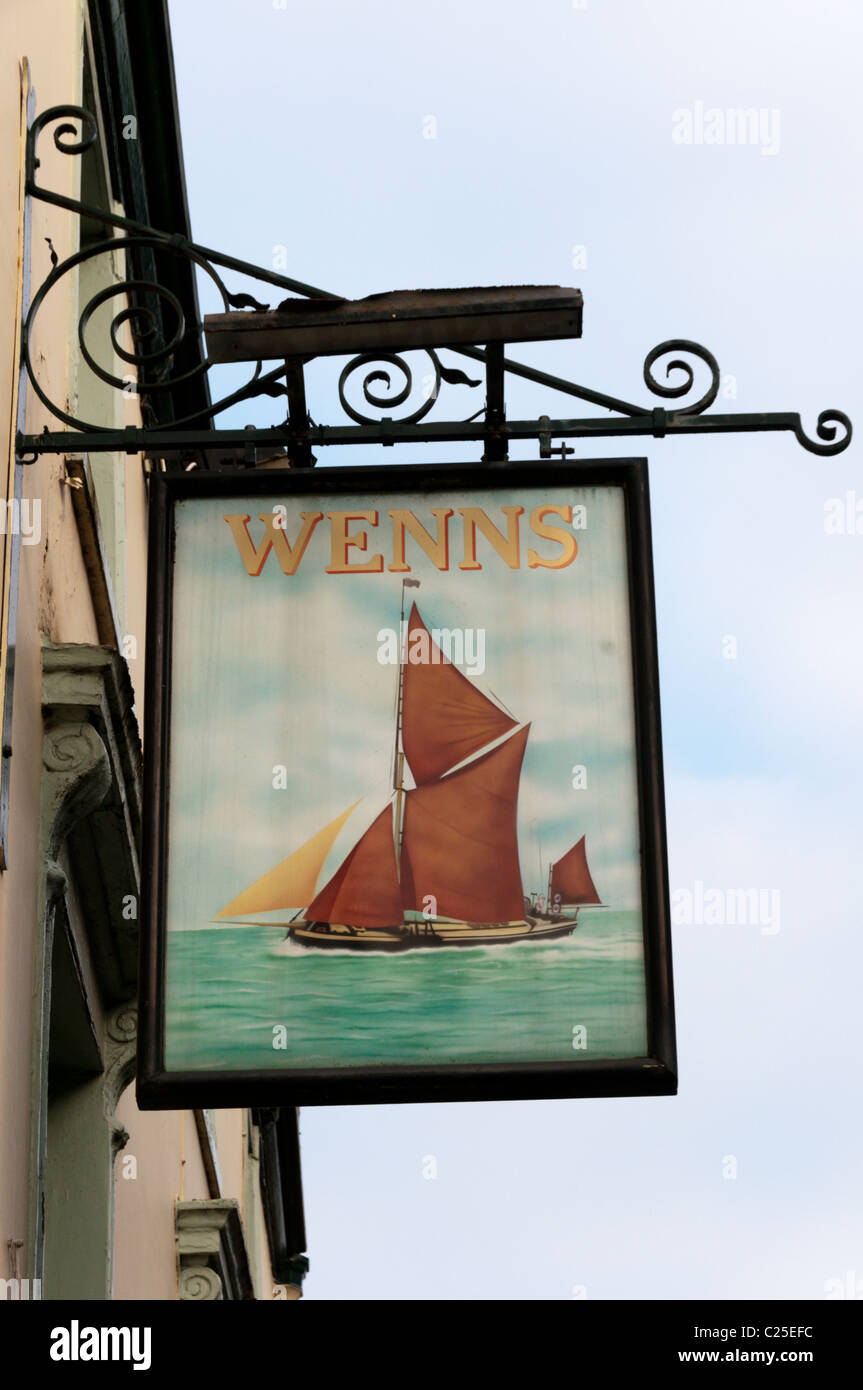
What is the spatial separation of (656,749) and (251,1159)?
43.5 ft

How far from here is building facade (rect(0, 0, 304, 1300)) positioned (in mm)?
7492

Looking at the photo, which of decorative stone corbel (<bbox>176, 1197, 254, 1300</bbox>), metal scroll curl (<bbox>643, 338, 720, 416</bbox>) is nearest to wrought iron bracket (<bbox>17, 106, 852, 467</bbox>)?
metal scroll curl (<bbox>643, 338, 720, 416</bbox>)

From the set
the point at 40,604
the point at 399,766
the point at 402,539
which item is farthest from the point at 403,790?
the point at 40,604

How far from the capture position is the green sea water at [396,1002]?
6.43 m

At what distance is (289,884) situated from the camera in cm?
668

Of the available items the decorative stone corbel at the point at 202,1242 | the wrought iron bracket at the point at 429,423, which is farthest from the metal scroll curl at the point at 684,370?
the decorative stone corbel at the point at 202,1242

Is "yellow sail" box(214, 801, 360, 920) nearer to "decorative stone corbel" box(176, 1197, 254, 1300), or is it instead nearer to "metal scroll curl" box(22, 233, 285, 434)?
"metal scroll curl" box(22, 233, 285, 434)

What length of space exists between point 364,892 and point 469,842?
1.14ft

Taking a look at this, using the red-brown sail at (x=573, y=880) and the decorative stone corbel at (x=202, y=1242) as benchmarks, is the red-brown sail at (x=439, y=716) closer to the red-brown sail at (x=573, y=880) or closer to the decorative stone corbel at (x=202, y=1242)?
the red-brown sail at (x=573, y=880)

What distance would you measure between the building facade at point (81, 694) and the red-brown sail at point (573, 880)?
67.8 inches

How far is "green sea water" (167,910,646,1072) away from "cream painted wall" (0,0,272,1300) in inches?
33.9

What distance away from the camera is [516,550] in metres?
7.20
